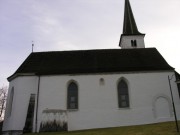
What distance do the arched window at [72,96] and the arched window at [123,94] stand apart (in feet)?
14.5

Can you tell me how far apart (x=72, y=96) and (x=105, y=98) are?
3.39 metres

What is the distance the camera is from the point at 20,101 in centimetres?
2288

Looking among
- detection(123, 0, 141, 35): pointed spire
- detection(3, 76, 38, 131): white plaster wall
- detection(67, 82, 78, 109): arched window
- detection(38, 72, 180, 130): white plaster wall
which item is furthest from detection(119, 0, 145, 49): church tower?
detection(3, 76, 38, 131): white plaster wall

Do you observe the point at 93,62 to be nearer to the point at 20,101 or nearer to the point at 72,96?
the point at 72,96

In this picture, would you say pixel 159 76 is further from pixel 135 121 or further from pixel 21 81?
pixel 21 81

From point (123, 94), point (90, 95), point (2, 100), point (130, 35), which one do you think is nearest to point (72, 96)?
point (90, 95)

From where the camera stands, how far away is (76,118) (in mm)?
21828

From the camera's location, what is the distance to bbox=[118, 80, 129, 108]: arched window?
22.5m

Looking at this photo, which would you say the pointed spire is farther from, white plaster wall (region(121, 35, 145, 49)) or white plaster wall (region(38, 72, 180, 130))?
white plaster wall (region(38, 72, 180, 130))

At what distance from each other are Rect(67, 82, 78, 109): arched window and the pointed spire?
46.3 ft

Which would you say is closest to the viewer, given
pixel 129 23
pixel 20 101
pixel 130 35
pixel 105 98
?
pixel 105 98

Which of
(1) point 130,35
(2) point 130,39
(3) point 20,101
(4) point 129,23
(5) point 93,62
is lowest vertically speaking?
(3) point 20,101

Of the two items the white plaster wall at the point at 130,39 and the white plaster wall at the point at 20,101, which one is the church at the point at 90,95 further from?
the white plaster wall at the point at 130,39

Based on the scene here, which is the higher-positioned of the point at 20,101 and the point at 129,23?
the point at 129,23
